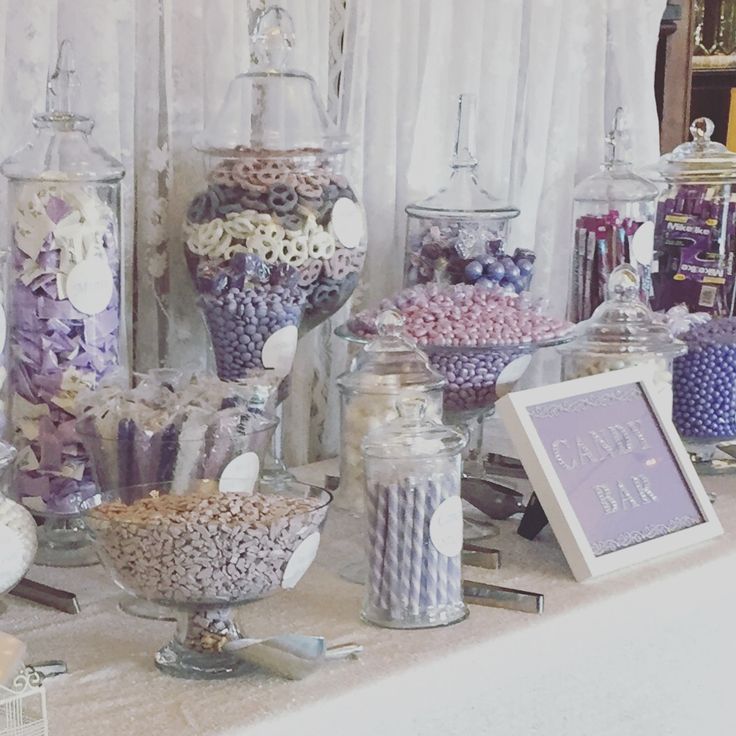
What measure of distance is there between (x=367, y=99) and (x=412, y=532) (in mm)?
873

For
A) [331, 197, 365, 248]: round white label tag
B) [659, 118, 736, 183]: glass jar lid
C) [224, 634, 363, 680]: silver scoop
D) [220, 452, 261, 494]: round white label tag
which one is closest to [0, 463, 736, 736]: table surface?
[224, 634, 363, 680]: silver scoop

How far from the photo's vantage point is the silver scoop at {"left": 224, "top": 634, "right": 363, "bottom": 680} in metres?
0.96

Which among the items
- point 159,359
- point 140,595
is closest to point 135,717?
point 140,595

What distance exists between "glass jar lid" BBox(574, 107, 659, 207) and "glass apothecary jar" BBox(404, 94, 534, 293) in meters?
0.20

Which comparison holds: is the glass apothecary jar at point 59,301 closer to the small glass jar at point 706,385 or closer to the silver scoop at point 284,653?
the silver scoop at point 284,653

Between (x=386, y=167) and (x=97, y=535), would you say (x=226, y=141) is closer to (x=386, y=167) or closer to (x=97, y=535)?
(x=386, y=167)

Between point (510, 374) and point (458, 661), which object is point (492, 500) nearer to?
point (510, 374)

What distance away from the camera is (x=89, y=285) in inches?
49.0

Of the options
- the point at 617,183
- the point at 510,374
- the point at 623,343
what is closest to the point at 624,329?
the point at 623,343

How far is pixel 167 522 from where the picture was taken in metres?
0.95

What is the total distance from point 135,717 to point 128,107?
83cm

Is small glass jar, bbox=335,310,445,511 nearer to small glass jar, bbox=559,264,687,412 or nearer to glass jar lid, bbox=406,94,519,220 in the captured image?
small glass jar, bbox=559,264,687,412

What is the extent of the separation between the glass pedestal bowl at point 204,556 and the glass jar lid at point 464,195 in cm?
77

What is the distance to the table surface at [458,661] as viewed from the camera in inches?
36.4
